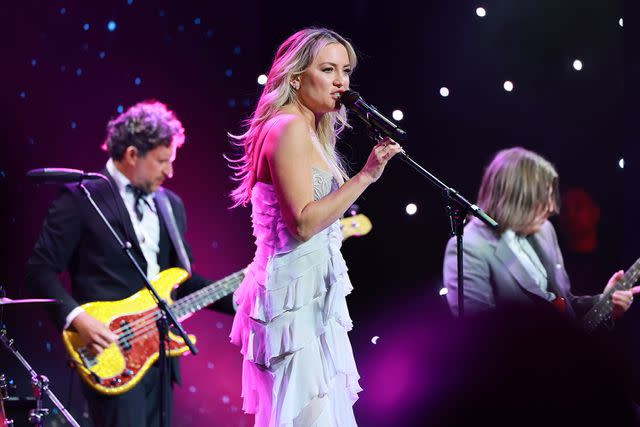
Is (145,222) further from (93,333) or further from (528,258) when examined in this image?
(528,258)

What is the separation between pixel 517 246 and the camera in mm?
3859

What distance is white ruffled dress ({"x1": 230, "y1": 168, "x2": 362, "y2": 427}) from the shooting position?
244 cm

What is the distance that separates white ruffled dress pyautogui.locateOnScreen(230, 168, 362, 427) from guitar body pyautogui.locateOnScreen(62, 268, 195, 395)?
1.12 metres

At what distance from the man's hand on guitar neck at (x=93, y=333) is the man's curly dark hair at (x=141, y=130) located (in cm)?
87

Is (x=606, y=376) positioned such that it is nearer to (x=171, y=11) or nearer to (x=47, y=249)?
(x=47, y=249)

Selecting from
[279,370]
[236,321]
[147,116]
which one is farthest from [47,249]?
[279,370]

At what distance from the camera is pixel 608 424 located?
683mm

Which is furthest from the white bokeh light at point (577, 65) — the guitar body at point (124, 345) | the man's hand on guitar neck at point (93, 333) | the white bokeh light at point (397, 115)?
the man's hand on guitar neck at point (93, 333)

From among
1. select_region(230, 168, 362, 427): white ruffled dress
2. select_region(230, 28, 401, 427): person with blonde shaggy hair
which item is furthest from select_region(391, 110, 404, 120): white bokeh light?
select_region(230, 168, 362, 427): white ruffled dress

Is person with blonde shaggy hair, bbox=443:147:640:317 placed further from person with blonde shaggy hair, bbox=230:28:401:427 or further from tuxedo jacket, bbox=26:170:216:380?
tuxedo jacket, bbox=26:170:216:380

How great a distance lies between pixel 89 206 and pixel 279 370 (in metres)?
1.68

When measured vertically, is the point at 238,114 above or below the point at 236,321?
above

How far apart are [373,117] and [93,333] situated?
1818 millimetres

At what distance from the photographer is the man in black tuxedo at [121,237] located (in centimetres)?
357
